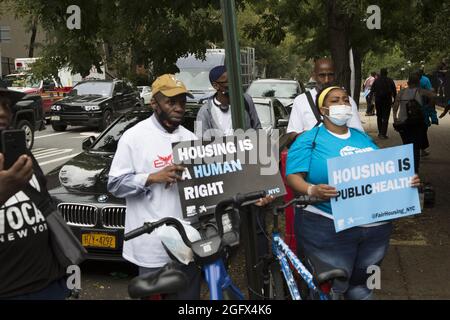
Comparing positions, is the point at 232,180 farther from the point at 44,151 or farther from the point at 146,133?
the point at 44,151

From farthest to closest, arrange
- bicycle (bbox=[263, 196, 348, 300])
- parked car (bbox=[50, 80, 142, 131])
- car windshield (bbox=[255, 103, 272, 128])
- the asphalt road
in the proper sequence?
parked car (bbox=[50, 80, 142, 131]), the asphalt road, car windshield (bbox=[255, 103, 272, 128]), bicycle (bbox=[263, 196, 348, 300])

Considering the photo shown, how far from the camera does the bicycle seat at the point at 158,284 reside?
2449 mm

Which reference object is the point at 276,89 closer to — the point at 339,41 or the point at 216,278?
the point at 339,41

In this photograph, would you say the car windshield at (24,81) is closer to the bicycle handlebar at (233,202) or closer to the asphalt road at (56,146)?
the bicycle handlebar at (233,202)

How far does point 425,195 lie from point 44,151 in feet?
43.8

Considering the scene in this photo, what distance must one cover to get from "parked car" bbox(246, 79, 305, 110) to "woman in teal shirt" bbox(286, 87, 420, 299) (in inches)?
516

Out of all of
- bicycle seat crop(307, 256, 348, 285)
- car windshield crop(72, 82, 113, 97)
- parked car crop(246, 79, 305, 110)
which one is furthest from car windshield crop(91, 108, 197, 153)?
car windshield crop(72, 82, 113, 97)

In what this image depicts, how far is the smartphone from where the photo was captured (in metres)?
2.39

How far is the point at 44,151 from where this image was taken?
15680 millimetres

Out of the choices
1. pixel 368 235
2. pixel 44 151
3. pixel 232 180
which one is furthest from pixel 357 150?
pixel 44 151

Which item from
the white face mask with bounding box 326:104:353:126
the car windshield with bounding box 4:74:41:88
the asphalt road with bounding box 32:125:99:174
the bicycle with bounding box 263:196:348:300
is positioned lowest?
the asphalt road with bounding box 32:125:99:174

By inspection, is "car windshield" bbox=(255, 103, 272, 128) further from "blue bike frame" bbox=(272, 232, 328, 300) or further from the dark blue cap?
"blue bike frame" bbox=(272, 232, 328, 300)

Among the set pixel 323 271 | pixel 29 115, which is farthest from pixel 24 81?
pixel 323 271

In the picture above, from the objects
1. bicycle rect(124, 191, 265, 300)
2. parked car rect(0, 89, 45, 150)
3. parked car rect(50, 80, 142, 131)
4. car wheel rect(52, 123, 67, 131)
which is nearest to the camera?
bicycle rect(124, 191, 265, 300)
